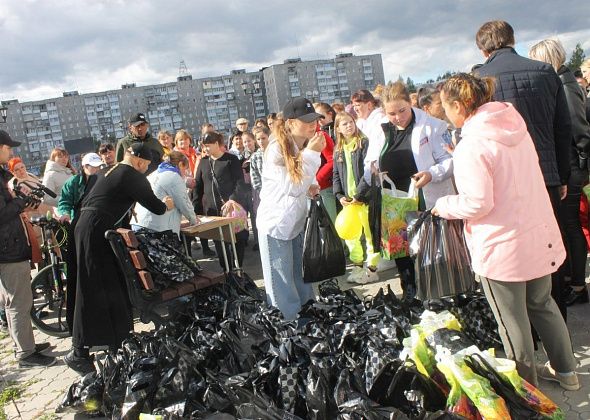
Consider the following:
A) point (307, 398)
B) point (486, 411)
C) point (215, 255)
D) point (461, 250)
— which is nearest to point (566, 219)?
point (461, 250)

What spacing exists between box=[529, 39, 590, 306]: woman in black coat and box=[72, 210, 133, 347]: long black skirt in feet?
10.3

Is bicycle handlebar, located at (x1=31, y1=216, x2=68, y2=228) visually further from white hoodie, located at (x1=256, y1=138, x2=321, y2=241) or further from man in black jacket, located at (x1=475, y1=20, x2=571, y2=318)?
man in black jacket, located at (x1=475, y1=20, x2=571, y2=318)

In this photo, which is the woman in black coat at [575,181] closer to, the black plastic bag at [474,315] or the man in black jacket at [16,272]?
the black plastic bag at [474,315]

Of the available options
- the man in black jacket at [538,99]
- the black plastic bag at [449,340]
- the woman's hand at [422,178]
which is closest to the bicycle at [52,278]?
the woman's hand at [422,178]

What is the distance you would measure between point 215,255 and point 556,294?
16.7 ft

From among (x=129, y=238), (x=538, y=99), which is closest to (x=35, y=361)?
(x=129, y=238)


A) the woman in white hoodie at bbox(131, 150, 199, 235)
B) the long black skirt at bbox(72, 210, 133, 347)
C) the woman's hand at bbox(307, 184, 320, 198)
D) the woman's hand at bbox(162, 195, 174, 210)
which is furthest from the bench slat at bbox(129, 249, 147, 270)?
the woman's hand at bbox(307, 184, 320, 198)

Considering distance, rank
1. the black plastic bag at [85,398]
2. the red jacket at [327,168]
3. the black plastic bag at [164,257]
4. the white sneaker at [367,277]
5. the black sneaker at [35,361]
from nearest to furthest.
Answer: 1. the black plastic bag at [85,398]
2. the black plastic bag at [164,257]
3. the black sneaker at [35,361]
4. the white sneaker at [367,277]
5. the red jacket at [327,168]

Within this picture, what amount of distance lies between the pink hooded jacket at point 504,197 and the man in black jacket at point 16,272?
341cm

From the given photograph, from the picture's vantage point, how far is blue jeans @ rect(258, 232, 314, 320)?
11.4ft

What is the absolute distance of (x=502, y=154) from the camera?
2250 millimetres

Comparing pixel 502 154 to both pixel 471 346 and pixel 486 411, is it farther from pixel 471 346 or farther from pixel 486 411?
pixel 486 411

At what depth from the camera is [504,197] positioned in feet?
7.49

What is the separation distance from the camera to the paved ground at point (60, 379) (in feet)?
8.45
